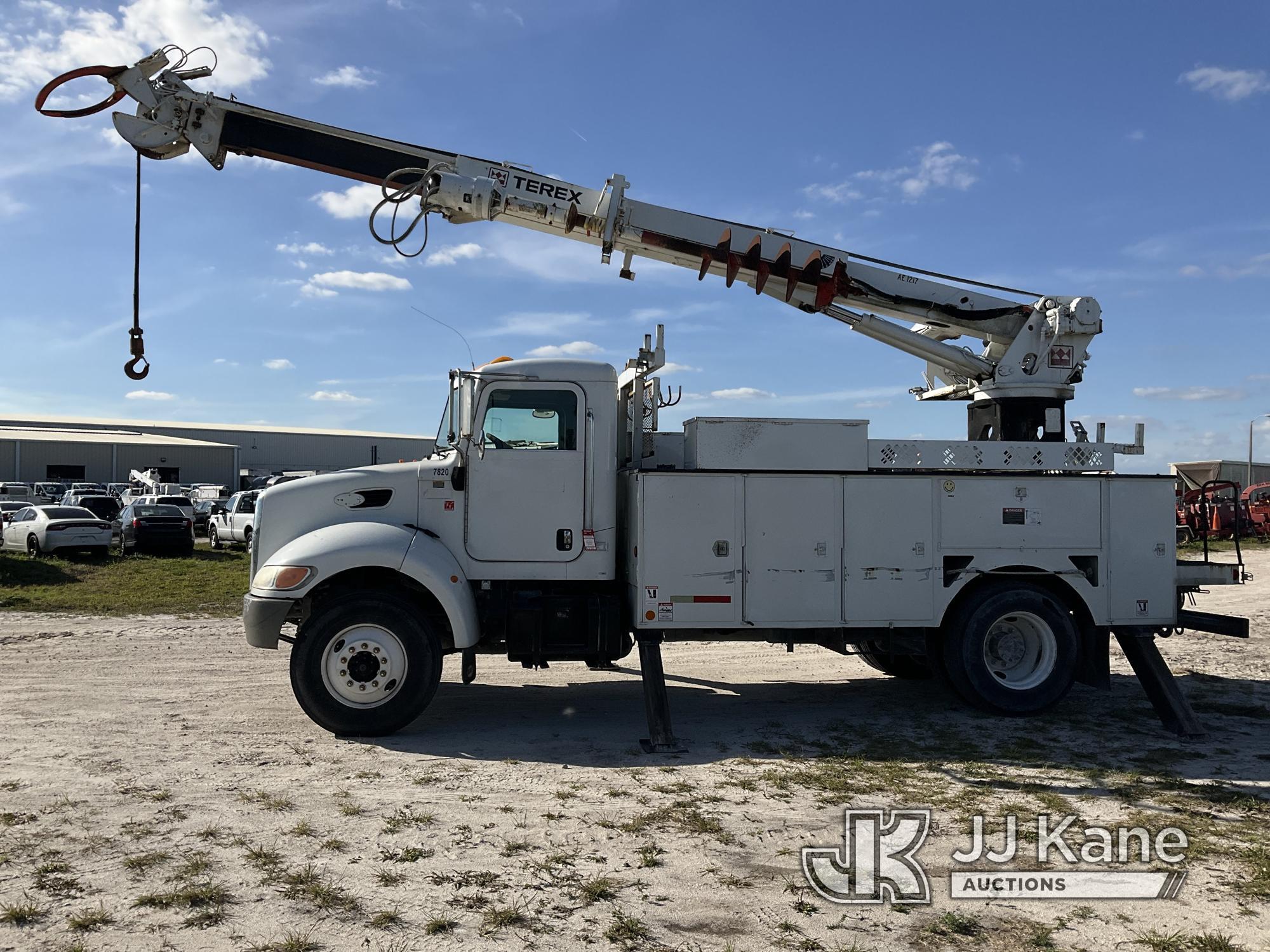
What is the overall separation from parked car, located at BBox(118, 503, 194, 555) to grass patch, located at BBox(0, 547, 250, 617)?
45 centimetres

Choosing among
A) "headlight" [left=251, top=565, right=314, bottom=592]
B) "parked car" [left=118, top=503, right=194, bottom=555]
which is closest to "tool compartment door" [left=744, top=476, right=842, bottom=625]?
"headlight" [left=251, top=565, right=314, bottom=592]

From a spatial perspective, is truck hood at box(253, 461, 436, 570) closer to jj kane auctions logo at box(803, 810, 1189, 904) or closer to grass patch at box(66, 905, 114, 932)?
grass patch at box(66, 905, 114, 932)

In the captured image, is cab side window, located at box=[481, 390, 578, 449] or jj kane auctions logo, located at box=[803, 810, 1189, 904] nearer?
jj kane auctions logo, located at box=[803, 810, 1189, 904]

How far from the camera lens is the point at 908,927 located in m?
4.33

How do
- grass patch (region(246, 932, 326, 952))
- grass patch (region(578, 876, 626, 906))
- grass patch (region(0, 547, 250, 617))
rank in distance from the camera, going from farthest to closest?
grass patch (region(0, 547, 250, 617)) < grass patch (region(578, 876, 626, 906)) < grass patch (region(246, 932, 326, 952))

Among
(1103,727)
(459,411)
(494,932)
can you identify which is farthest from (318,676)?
(1103,727)

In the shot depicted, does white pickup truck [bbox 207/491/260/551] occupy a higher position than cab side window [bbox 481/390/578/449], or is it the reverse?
cab side window [bbox 481/390/578/449]

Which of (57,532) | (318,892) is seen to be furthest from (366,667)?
(57,532)

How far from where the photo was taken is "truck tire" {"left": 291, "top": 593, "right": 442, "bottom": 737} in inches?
297

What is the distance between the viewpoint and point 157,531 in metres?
24.7

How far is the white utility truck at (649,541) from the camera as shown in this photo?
25.0ft

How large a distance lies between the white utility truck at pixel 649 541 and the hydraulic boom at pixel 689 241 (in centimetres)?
4

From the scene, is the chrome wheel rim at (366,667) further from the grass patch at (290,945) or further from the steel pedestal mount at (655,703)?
the grass patch at (290,945)

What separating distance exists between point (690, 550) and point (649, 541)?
0.36 meters
